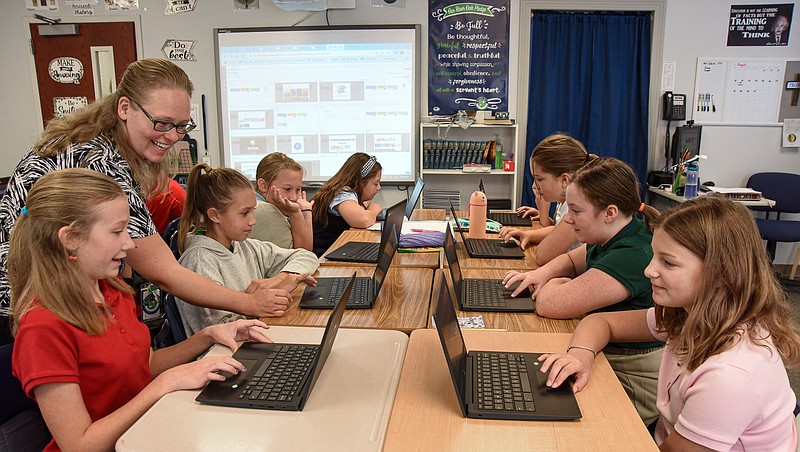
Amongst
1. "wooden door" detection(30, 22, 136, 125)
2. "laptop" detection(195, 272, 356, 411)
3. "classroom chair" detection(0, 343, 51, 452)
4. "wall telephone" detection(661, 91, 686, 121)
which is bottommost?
"classroom chair" detection(0, 343, 51, 452)

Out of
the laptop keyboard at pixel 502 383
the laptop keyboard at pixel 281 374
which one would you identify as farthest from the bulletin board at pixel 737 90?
the laptop keyboard at pixel 281 374

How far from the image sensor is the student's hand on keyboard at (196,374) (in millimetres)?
1194

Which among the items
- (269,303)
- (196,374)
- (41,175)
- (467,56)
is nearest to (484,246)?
(269,303)

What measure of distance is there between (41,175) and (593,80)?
436 cm

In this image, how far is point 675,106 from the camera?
4.69 meters

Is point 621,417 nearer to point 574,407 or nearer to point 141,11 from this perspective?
point 574,407

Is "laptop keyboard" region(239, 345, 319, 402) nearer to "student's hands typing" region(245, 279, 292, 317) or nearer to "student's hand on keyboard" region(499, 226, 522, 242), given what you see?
"student's hands typing" region(245, 279, 292, 317)

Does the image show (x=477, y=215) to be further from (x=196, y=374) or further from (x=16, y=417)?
(x=16, y=417)

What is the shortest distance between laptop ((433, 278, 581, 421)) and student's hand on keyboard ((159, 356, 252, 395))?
495 mm

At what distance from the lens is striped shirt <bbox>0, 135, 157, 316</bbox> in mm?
1503

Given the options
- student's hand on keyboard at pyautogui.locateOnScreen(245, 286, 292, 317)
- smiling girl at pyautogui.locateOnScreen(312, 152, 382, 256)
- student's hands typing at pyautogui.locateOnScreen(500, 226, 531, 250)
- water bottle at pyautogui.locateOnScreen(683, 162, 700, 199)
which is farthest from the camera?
water bottle at pyautogui.locateOnScreen(683, 162, 700, 199)

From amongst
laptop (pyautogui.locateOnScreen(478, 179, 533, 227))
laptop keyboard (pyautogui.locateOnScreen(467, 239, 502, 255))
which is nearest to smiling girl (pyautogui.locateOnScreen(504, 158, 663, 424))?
laptop keyboard (pyautogui.locateOnScreen(467, 239, 502, 255))

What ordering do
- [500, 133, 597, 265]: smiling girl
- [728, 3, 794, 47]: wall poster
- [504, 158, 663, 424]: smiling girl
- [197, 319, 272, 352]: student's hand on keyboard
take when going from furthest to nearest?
[728, 3, 794, 47]: wall poster, [500, 133, 597, 265]: smiling girl, [504, 158, 663, 424]: smiling girl, [197, 319, 272, 352]: student's hand on keyboard

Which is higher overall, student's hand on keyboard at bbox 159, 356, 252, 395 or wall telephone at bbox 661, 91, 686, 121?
wall telephone at bbox 661, 91, 686, 121
